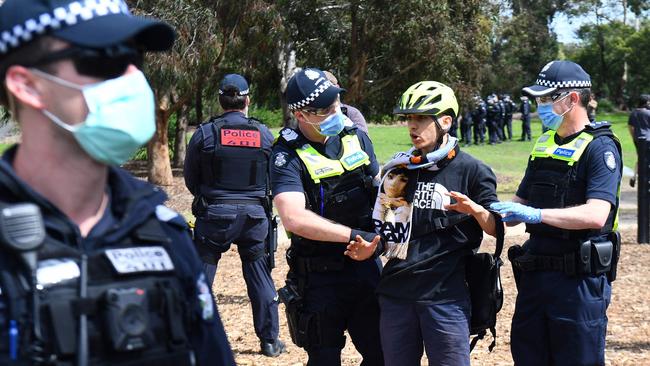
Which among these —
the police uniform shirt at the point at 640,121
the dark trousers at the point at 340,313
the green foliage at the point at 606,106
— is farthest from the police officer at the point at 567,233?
the green foliage at the point at 606,106

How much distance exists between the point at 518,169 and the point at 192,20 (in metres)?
9.95

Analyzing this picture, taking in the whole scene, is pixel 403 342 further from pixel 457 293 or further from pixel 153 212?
pixel 153 212

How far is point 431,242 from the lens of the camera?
477 centimetres

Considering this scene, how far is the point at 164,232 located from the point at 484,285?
9.06 ft

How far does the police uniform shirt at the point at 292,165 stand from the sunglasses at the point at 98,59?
9.03 ft

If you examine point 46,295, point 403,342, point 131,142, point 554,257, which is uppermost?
point 131,142

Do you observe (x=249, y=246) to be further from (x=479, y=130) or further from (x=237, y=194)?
(x=479, y=130)

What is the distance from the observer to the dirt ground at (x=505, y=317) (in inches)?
287

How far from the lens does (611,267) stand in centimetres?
514

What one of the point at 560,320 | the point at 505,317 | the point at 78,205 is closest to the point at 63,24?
the point at 78,205

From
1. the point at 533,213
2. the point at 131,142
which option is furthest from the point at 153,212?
the point at 533,213

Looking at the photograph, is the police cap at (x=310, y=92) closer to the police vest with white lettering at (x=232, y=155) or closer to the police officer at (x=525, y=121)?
the police vest with white lettering at (x=232, y=155)

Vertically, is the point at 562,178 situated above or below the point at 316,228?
above

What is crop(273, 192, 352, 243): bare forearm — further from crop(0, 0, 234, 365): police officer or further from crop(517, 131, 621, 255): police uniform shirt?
crop(0, 0, 234, 365): police officer
